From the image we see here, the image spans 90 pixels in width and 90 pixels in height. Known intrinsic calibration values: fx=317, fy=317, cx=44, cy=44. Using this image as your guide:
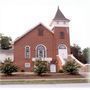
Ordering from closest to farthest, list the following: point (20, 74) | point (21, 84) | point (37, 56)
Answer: point (21, 84)
point (20, 74)
point (37, 56)

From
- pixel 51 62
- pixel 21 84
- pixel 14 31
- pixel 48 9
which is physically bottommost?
pixel 21 84

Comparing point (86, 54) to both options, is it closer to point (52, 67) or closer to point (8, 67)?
point (52, 67)

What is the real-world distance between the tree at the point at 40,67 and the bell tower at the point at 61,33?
0.24m

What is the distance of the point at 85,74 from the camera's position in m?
3.82

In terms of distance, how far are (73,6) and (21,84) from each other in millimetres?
1126

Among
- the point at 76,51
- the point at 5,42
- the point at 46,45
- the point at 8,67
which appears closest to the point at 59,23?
the point at 46,45

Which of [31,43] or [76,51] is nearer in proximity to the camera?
[76,51]

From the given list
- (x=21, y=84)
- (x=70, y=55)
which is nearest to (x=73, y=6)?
(x=70, y=55)

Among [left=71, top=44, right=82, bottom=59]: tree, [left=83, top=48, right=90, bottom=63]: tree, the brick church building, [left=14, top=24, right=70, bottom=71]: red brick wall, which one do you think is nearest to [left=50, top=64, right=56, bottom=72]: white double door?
the brick church building

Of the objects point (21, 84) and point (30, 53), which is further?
point (30, 53)

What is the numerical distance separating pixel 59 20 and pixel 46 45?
0.40 metres

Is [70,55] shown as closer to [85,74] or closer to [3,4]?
[85,74]

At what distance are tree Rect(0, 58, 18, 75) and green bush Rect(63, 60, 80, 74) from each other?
612 millimetres

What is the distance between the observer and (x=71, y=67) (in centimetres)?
387
